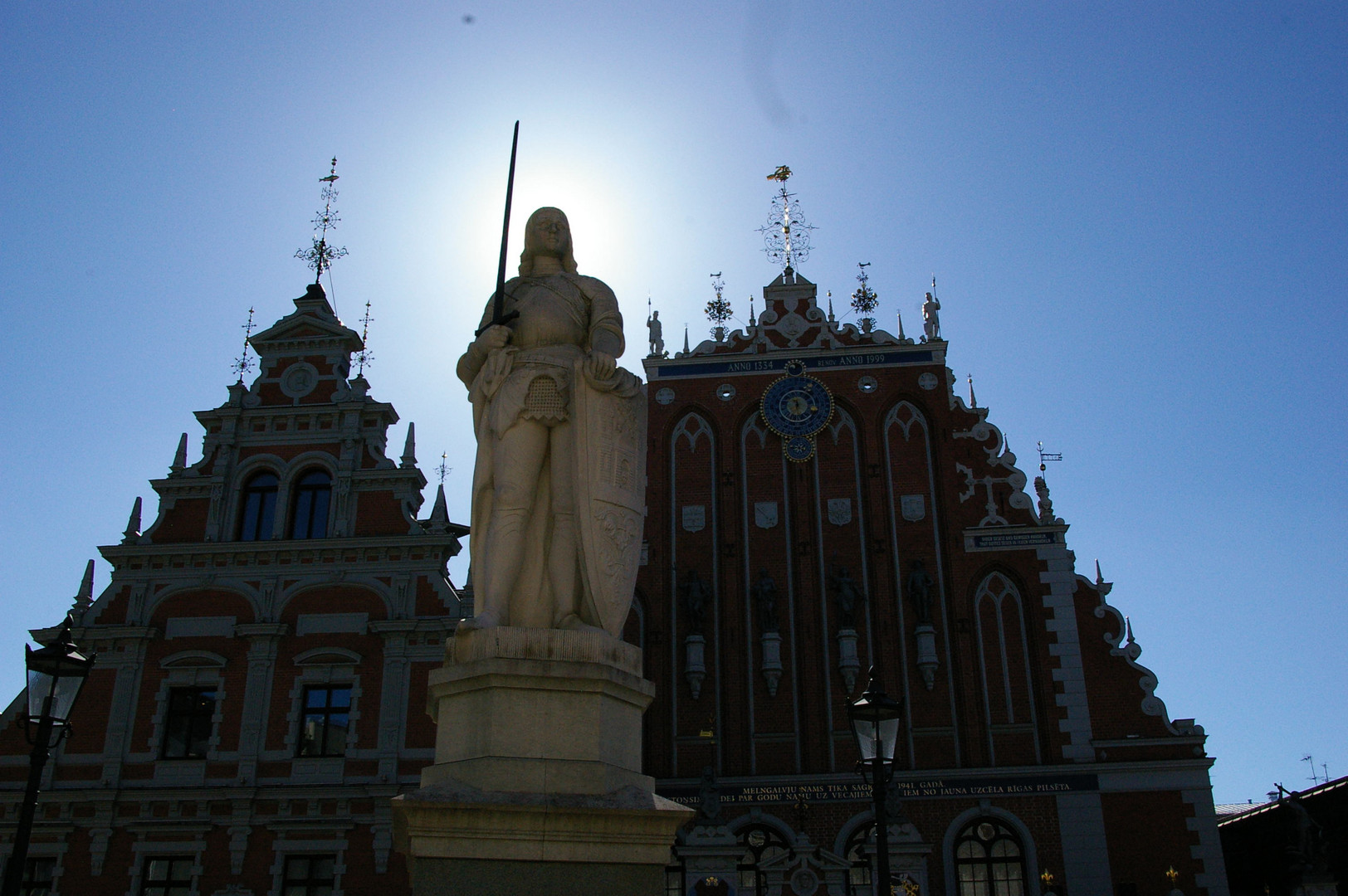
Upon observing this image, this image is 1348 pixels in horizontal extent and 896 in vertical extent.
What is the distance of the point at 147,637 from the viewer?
1955cm

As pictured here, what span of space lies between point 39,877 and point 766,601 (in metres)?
12.9

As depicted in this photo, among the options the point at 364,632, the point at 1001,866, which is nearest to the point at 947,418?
the point at 1001,866

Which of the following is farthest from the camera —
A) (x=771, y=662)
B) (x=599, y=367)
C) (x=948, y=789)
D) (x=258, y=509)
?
(x=258, y=509)

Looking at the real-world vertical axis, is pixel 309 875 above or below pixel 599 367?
below

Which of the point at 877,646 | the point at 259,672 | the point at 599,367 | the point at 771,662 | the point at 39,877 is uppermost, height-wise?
the point at 877,646

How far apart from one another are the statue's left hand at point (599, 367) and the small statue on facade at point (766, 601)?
15225mm

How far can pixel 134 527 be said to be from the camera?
20.7 metres

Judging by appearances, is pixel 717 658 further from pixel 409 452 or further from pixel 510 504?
pixel 510 504

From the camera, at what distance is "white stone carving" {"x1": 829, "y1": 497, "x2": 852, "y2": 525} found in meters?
21.1

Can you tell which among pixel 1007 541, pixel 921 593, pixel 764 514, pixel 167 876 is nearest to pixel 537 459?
Result: pixel 921 593

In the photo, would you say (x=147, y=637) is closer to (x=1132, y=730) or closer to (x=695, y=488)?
(x=695, y=488)

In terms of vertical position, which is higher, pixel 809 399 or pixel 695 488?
pixel 809 399

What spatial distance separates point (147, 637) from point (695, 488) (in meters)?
10.1

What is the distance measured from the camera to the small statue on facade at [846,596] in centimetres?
2003
